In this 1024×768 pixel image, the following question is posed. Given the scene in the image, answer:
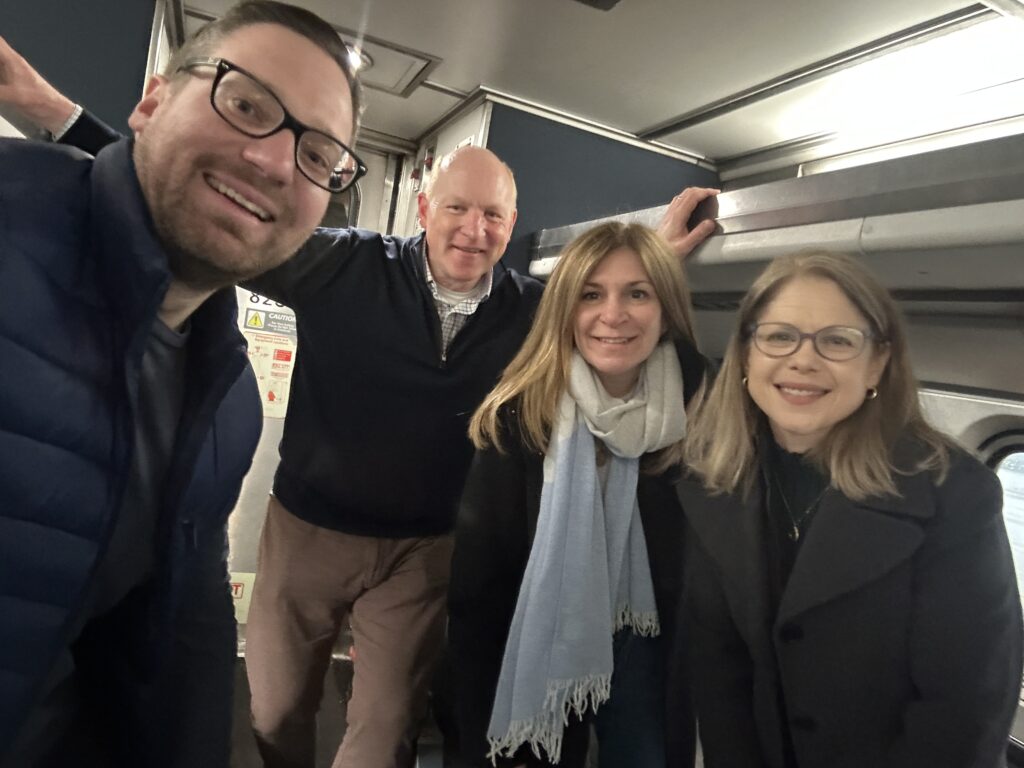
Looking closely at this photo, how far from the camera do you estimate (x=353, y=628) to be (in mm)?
2023

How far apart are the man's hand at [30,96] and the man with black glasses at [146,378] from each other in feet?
0.05

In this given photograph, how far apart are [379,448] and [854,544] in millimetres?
1161

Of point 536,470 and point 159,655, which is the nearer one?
point 159,655

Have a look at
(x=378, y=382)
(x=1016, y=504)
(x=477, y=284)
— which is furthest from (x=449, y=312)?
(x=1016, y=504)

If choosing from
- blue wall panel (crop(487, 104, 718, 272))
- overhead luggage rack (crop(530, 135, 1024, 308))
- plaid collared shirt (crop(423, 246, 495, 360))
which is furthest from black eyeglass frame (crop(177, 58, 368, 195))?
blue wall panel (crop(487, 104, 718, 272))

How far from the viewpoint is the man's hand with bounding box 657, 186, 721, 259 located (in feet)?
5.06

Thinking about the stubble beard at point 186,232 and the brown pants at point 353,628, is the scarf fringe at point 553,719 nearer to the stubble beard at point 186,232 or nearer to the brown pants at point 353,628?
the brown pants at point 353,628

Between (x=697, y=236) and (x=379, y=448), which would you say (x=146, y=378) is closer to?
(x=379, y=448)

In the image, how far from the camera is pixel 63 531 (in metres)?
0.86

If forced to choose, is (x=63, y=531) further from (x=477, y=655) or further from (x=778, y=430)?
(x=778, y=430)

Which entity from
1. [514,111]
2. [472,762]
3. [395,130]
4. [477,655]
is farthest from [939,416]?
[395,130]

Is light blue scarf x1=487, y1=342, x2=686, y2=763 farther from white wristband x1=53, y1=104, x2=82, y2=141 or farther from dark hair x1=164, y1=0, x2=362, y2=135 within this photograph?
white wristband x1=53, y1=104, x2=82, y2=141

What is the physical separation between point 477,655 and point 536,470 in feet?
1.45

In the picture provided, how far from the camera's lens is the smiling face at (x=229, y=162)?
3.15 ft
